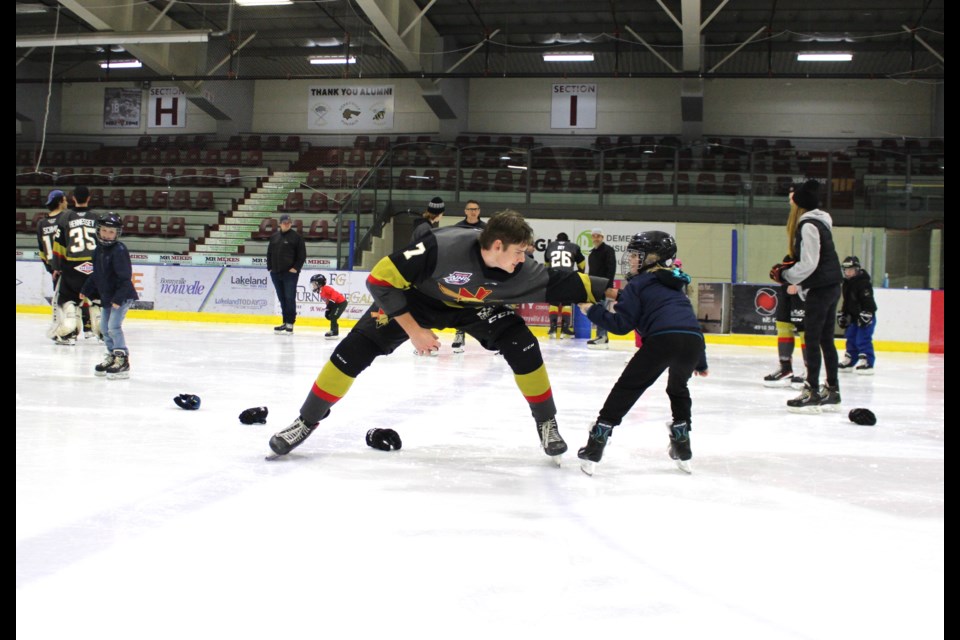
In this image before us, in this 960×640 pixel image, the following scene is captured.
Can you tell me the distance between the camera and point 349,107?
22125 mm

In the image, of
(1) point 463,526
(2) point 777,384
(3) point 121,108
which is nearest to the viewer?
(1) point 463,526

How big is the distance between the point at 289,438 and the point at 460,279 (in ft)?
3.10

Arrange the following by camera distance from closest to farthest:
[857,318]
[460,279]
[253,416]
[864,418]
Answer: [460,279] → [253,416] → [864,418] → [857,318]

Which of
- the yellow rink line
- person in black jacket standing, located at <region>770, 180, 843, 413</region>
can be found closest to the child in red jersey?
the yellow rink line

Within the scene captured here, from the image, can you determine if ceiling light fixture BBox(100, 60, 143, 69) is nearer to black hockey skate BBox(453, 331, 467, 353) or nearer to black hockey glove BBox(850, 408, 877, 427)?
black hockey skate BBox(453, 331, 467, 353)

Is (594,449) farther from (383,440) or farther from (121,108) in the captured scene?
(121,108)

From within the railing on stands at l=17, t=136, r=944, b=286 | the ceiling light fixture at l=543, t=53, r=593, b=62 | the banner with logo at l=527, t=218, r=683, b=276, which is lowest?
the banner with logo at l=527, t=218, r=683, b=276

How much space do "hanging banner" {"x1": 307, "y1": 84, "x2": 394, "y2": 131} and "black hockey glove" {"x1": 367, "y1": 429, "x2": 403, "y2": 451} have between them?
739 inches

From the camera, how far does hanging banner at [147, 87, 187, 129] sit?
2297 cm

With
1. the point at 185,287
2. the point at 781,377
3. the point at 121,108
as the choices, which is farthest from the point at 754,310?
the point at 121,108

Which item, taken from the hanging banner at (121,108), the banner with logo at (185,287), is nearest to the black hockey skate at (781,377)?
the banner with logo at (185,287)

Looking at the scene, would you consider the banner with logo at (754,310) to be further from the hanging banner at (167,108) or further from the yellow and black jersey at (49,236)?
the hanging banner at (167,108)

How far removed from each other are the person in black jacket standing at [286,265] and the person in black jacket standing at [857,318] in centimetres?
657

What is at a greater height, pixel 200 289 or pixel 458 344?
pixel 200 289
